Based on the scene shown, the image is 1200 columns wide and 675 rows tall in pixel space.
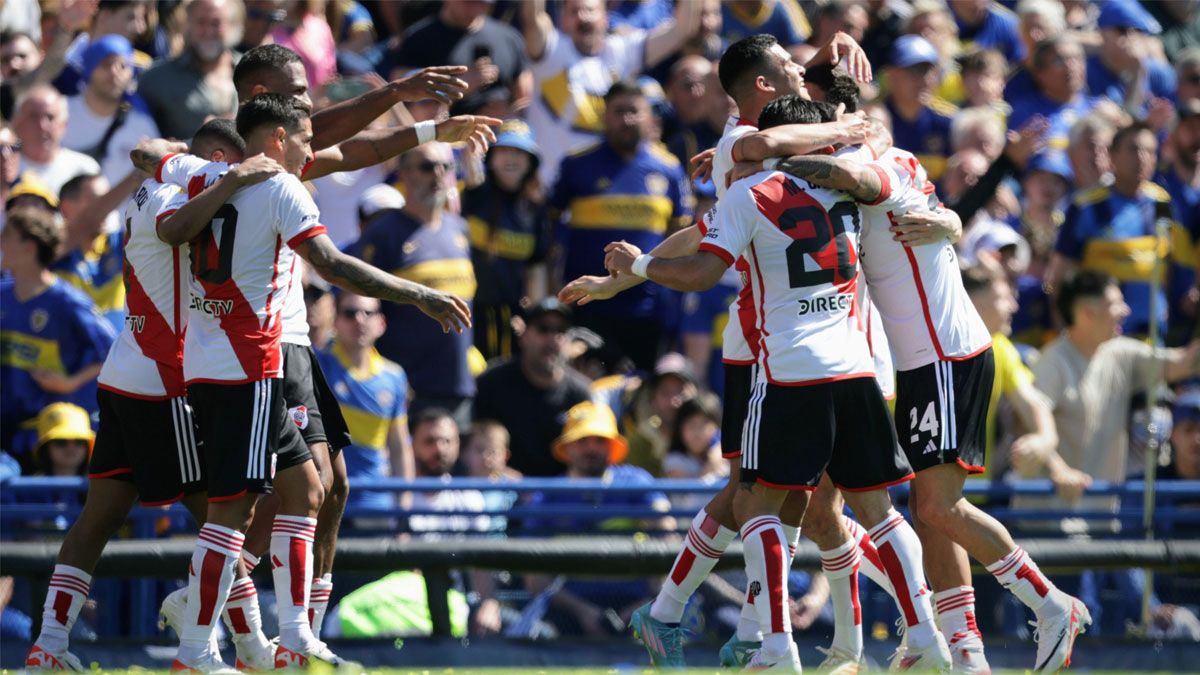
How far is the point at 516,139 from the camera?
1326 cm

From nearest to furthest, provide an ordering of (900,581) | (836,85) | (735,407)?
(900,581)
(735,407)
(836,85)

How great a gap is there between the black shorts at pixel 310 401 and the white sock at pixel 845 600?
2.12m

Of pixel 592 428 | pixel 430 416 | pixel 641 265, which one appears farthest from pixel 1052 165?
pixel 641 265

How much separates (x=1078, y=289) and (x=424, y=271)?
161 inches

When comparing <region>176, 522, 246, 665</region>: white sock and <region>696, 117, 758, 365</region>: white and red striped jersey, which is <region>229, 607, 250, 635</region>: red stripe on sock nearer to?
<region>176, 522, 246, 665</region>: white sock

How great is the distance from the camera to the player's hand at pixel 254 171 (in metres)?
7.66

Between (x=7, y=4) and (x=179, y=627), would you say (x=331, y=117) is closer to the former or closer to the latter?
(x=179, y=627)

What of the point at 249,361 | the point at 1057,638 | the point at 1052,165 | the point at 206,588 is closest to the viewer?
the point at 206,588

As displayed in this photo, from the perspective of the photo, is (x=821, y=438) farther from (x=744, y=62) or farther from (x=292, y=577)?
(x=292, y=577)

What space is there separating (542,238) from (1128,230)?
4108 mm

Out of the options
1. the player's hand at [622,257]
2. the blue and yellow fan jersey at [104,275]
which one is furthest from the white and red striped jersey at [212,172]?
the blue and yellow fan jersey at [104,275]

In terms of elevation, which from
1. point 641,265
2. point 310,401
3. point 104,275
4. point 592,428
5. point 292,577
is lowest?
point 592,428

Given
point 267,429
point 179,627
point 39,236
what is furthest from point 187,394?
point 39,236

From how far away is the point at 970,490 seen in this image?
425 inches
